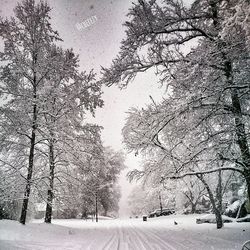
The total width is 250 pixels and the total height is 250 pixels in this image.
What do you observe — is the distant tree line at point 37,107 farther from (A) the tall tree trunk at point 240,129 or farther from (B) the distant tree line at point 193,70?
(A) the tall tree trunk at point 240,129

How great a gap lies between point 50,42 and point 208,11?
864 cm

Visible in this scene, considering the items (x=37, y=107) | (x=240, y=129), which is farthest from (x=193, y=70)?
(x=37, y=107)

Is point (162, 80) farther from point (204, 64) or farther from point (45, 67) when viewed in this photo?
point (45, 67)

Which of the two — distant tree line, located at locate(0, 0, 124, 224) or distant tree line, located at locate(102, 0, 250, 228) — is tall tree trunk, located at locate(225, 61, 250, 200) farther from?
distant tree line, located at locate(0, 0, 124, 224)

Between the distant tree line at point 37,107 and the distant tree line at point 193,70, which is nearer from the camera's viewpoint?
the distant tree line at point 193,70

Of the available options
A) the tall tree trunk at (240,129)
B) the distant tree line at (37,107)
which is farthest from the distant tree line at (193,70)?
the distant tree line at (37,107)

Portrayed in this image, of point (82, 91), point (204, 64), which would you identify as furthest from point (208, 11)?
point (82, 91)

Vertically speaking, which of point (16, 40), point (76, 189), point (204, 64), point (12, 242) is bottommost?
point (12, 242)

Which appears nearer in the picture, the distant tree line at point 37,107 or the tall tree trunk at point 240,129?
the tall tree trunk at point 240,129

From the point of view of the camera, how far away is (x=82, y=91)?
Answer: 1355cm

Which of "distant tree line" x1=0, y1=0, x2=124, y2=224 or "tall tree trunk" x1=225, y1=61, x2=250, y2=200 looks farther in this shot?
"distant tree line" x1=0, y1=0, x2=124, y2=224

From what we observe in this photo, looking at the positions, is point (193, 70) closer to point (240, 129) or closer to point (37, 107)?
point (240, 129)

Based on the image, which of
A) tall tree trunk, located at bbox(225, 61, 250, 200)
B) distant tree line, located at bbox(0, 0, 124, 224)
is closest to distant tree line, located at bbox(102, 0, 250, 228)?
tall tree trunk, located at bbox(225, 61, 250, 200)

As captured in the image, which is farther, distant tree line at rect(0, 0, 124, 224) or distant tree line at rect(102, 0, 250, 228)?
distant tree line at rect(0, 0, 124, 224)
